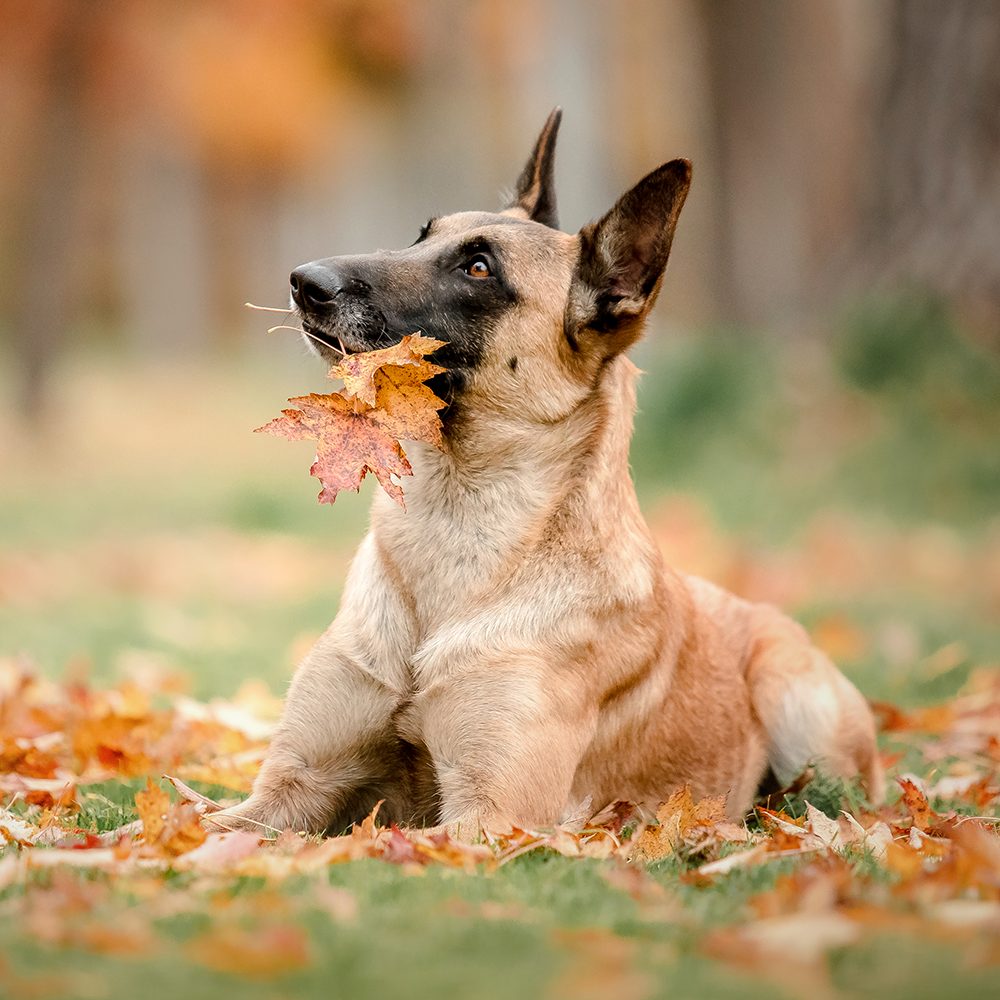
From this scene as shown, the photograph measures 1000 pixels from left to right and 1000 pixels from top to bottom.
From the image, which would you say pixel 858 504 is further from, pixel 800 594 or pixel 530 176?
pixel 530 176

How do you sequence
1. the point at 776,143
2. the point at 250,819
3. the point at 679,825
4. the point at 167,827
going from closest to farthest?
1. the point at 167,827
2. the point at 679,825
3. the point at 250,819
4. the point at 776,143

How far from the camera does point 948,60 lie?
11.2 meters

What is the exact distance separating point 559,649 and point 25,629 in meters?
5.05

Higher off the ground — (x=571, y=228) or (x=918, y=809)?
(x=571, y=228)

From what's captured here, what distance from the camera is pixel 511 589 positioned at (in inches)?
154

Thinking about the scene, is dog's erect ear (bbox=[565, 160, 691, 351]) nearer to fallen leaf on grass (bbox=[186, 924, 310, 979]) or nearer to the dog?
the dog

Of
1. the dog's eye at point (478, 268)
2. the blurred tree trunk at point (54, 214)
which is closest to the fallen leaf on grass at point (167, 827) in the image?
the dog's eye at point (478, 268)

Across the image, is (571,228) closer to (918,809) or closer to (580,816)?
(918,809)

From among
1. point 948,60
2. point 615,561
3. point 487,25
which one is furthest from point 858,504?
point 487,25

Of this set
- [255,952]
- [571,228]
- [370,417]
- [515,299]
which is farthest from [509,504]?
[571,228]

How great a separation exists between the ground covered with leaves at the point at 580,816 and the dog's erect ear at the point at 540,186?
2529mm

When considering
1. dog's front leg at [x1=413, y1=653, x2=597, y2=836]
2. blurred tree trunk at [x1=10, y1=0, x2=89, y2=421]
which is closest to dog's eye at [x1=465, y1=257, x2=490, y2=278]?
dog's front leg at [x1=413, y1=653, x2=597, y2=836]

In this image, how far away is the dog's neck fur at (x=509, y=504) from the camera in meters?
4.00

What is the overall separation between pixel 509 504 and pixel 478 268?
0.84m
